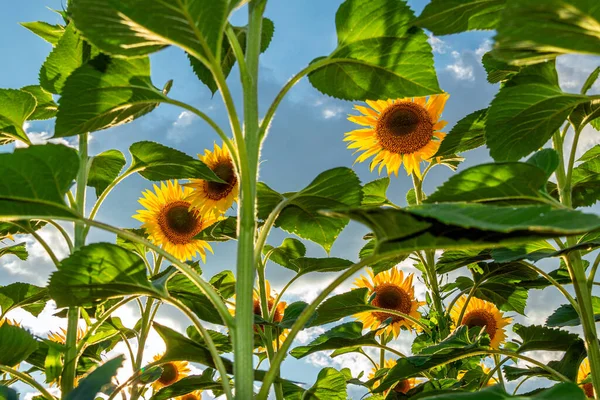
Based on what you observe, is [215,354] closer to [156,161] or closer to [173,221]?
[156,161]

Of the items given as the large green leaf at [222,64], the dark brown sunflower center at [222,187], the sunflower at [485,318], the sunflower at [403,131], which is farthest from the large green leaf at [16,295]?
the sunflower at [485,318]

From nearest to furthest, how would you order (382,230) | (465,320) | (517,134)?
(382,230), (517,134), (465,320)

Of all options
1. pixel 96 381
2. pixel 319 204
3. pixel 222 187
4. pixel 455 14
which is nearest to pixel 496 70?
pixel 455 14

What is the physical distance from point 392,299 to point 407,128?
1200 millimetres

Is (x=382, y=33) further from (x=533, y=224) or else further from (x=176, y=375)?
(x=176, y=375)

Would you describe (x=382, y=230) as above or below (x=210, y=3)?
below

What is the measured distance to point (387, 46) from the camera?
119 cm

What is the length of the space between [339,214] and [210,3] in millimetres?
454

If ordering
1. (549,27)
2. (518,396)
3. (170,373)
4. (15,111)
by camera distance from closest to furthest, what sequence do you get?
1. (518,396)
2. (549,27)
3. (15,111)
4. (170,373)

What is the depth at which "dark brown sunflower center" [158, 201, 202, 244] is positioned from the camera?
303 centimetres

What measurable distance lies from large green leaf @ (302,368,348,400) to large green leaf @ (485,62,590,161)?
1357mm

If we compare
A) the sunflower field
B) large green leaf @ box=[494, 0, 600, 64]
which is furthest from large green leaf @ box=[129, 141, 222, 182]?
large green leaf @ box=[494, 0, 600, 64]

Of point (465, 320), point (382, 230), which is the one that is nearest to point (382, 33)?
point (382, 230)

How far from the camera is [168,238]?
10.0ft
